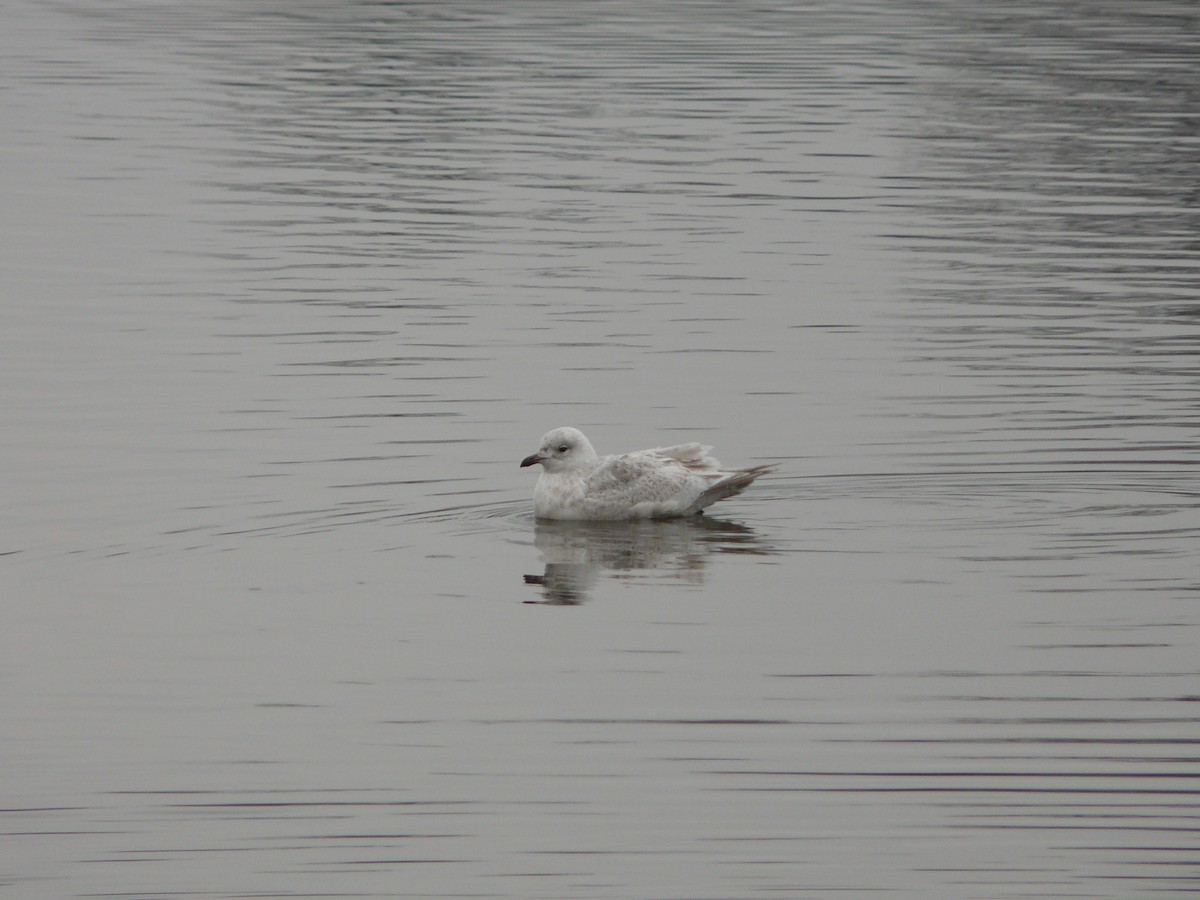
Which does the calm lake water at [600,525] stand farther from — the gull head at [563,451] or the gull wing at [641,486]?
the gull head at [563,451]

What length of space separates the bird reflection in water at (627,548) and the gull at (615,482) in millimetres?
131

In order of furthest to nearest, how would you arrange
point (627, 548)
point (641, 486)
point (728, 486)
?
point (728, 486)
point (641, 486)
point (627, 548)

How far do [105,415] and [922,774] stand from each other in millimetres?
10329

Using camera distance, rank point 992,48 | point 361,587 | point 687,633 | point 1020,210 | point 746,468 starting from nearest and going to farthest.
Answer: point 687,633
point 361,587
point 746,468
point 1020,210
point 992,48

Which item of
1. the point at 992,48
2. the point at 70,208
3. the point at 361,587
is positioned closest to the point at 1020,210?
the point at 70,208

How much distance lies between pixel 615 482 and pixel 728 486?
33.6 inches

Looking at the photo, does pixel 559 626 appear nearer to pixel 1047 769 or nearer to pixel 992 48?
pixel 1047 769

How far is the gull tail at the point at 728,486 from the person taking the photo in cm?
1568

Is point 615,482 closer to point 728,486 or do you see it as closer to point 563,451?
A: point 563,451

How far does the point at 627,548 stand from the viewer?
15109 mm

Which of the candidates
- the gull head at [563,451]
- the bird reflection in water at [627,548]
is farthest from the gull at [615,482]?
the bird reflection in water at [627,548]

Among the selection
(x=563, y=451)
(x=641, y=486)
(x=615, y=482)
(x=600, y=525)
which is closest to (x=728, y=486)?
(x=641, y=486)

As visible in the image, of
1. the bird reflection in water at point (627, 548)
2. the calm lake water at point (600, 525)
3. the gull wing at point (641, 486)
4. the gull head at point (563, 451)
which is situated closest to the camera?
the calm lake water at point (600, 525)

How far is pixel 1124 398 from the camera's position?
1845 centimetres
